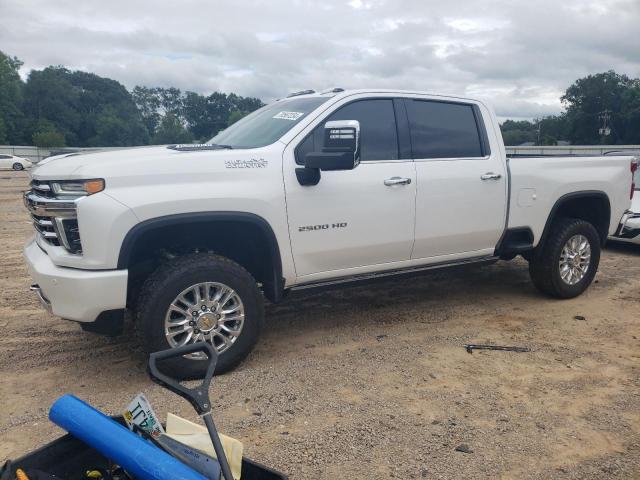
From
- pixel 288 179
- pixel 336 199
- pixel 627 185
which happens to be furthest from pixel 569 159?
pixel 288 179

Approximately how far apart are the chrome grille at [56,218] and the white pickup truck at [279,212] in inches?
0.5

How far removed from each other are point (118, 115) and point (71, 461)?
89.4 meters

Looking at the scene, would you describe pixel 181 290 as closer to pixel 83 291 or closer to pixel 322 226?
pixel 83 291

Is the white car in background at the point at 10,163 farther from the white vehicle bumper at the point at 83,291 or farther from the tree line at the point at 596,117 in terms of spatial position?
the tree line at the point at 596,117

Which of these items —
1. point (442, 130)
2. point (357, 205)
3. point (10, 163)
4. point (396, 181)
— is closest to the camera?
point (357, 205)

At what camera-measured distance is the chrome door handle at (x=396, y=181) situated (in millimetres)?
4488

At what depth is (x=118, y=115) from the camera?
3322 inches

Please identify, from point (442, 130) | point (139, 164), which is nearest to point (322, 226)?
point (139, 164)

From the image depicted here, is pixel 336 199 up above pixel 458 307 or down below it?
above

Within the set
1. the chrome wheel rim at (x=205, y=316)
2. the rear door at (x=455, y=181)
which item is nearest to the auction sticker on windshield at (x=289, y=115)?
the rear door at (x=455, y=181)

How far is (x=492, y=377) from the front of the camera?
13.2 ft

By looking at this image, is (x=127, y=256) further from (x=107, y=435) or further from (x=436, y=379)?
(x=436, y=379)

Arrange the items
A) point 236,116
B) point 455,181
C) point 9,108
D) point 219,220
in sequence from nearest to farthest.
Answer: point 219,220
point 455,181
point 236,116
point 9,108

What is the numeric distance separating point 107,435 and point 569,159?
17.2 feet
